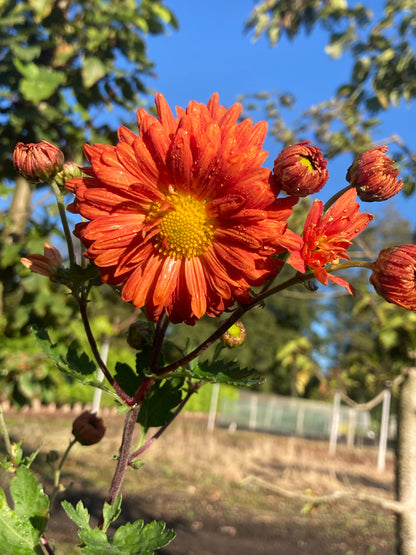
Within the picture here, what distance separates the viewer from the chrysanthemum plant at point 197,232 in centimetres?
60

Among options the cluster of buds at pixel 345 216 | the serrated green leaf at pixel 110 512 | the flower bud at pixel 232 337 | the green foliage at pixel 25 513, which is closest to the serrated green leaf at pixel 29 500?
the green foliage at pixel 25 513

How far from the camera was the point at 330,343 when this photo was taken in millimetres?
29000

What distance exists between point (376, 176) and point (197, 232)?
0.25 metres

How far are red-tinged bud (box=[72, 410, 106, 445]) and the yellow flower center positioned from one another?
39 centimetres

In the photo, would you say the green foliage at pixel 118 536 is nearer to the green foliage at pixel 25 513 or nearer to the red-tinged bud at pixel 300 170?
the green foliage at pixel 25 513

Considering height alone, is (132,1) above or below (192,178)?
above

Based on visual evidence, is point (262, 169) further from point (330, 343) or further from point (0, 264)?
point (330, 343)

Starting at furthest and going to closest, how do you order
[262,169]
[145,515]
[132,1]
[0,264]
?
[145,515] → [132,1] → [0,264] → [262,169]

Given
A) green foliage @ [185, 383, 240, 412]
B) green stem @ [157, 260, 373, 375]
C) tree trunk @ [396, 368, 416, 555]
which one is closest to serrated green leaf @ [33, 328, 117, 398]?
→ green stem @ [157, 260, 373, 375]

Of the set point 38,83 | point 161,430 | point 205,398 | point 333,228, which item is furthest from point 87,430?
point 205,398

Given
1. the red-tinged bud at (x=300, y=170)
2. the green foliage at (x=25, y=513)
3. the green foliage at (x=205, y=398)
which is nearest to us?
the red-tinged bud at (x=300, y=170)

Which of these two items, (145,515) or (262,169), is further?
(145,515)

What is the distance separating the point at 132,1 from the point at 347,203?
364 cm

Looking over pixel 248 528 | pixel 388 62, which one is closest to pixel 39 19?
pixel 388 62
